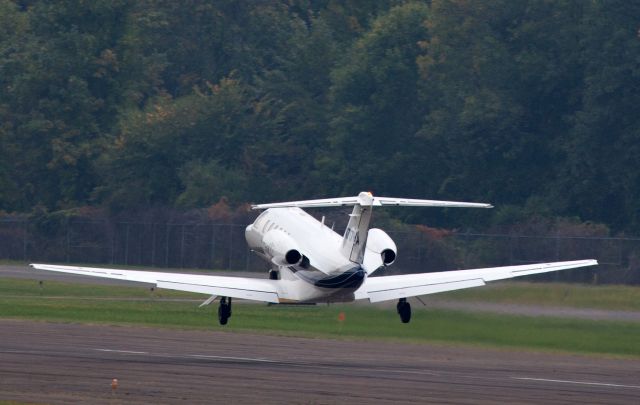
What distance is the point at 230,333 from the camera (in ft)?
162

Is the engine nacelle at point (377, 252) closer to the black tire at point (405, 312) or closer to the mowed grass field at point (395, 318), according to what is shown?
the black tire at point (405, 312)

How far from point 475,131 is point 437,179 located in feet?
18.3

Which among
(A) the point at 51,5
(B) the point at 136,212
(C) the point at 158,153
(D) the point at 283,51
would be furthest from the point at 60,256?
(D) the point at 283,51

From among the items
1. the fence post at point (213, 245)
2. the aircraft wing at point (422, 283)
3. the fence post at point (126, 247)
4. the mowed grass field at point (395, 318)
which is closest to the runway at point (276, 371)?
the mowed grass field at point (395, 318)

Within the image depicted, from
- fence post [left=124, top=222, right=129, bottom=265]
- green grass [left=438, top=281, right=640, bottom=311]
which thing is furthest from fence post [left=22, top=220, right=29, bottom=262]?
green grass [left=438, top=281, right=640, bottom=311]

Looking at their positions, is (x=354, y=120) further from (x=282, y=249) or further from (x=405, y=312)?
(x=405, y=312)

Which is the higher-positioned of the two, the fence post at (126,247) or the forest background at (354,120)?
the forest background at (354,120)

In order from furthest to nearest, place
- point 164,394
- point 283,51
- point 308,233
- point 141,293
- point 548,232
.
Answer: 1. point 283,51
2. point 548,232
3. point 141,293
4. point 308,233
5. point 164,394

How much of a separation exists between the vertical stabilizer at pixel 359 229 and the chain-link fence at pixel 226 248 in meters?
27.4

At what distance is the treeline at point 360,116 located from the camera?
3452 inches

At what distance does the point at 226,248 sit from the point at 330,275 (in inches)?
1642

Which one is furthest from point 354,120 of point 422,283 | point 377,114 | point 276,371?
point 276,371

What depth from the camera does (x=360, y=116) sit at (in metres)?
96.5

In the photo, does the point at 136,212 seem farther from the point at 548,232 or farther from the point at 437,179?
the point at 548,232
